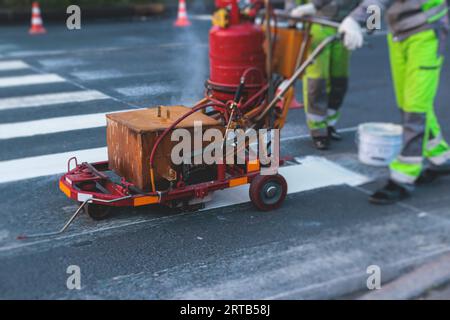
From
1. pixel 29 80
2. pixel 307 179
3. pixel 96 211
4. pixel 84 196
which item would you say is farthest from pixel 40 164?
pixel 29 80

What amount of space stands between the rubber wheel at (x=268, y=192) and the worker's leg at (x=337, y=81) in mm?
1914

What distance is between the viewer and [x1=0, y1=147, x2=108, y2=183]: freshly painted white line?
5.64 meters

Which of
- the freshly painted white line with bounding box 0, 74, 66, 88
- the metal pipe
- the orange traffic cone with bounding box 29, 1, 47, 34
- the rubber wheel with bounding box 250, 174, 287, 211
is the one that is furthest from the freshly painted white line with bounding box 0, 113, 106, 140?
the orange traffic cone with bounding box 29, 1, 47, 34

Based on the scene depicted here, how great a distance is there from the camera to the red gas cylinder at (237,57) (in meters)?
5.16

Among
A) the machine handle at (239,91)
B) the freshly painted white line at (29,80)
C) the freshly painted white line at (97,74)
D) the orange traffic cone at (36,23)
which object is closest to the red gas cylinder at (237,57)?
the machine handle at (239,91)

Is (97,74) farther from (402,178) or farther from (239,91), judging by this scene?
(402,178)

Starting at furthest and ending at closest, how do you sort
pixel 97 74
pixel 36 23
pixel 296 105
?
pixel 36 23, pixel 97 74, pixel 296 105

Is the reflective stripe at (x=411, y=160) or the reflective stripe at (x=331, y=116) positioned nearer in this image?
the reflective stripe at (x=411, y=160)

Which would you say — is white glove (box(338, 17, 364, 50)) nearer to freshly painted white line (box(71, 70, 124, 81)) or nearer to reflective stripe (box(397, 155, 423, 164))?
reflective stripe (box(397, 155, 423, 164))

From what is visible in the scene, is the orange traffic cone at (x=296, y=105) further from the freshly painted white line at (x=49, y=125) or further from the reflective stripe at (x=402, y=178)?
the reflective stripe at (x=402, y=178)

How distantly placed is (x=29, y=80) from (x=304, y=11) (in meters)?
4.61

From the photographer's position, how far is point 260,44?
17.1 ft

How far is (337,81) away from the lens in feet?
21.4

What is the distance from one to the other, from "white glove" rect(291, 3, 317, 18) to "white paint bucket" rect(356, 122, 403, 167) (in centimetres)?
115
